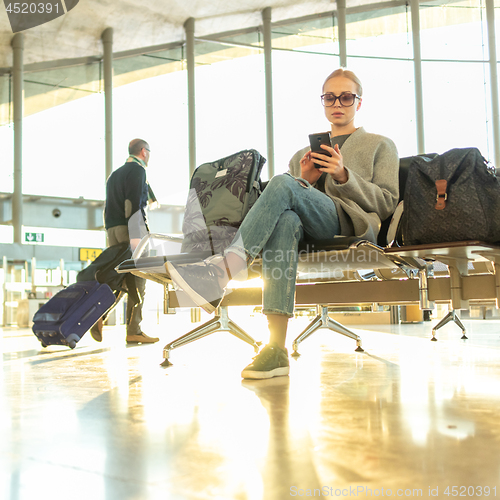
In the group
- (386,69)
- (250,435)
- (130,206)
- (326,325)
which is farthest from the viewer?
(386,69)

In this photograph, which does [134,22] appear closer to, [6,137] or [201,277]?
[6,137]

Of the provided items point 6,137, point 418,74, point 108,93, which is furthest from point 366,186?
point 6,137

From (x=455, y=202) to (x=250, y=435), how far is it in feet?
3.34

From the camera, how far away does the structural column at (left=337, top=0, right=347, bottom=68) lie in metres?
9.40

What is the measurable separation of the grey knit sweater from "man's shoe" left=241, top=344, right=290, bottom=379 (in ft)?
1.68

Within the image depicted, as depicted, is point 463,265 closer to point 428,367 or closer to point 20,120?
point 428,367

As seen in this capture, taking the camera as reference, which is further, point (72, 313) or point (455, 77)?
point (455, 77)

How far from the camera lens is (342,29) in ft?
31.3

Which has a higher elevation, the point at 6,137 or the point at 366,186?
the point at 6,137

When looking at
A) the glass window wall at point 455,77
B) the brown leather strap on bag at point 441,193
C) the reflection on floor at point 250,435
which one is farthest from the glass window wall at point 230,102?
the reflection on floor at point 250,435

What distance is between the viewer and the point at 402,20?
31.7 feet

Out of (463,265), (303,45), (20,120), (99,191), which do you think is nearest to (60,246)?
(99,191)

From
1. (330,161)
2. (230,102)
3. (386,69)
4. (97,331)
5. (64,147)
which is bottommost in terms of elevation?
(97,331)

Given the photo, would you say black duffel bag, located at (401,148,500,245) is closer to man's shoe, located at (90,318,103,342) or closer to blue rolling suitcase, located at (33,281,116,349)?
blue rolling suitcase, located at (33,281,116,349)
